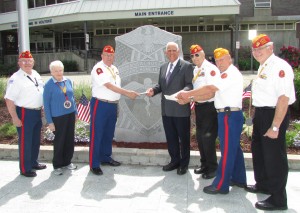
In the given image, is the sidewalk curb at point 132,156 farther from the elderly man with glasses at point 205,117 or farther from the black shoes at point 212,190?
the black shoes at point 212,190

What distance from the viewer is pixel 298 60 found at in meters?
9.91

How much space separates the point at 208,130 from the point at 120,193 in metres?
1.45

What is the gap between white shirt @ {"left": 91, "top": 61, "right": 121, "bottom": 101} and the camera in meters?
5.02

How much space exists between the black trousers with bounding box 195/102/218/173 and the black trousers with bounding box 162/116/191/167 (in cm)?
23

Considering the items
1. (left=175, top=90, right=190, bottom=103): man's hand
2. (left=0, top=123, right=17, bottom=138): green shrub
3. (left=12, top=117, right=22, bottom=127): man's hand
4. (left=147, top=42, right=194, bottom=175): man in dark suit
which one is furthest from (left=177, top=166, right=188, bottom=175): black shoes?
(left=0, top=123, right=17, bottom=138): green shrub

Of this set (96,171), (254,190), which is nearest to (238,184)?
(254,190)

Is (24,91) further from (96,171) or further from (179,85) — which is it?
(179,85)

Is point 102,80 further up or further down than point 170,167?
further up

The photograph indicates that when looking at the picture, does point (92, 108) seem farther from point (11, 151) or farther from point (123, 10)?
point (123, 10)

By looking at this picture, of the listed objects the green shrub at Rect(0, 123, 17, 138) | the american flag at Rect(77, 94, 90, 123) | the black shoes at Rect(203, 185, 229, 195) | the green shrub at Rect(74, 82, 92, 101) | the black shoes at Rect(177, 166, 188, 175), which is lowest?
the black shoes at Rect(203, 185, 229, 195)

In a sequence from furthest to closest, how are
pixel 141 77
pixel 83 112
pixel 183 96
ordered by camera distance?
1. pixel 83 112
2. pixel 141 77
3. pixel 183 96

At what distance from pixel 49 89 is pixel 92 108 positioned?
0.69 m

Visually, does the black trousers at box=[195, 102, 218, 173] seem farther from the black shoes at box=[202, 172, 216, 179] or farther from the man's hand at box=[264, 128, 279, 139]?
the man's hand at box=[264, 128, 279, 139]

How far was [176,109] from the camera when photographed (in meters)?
4.96
